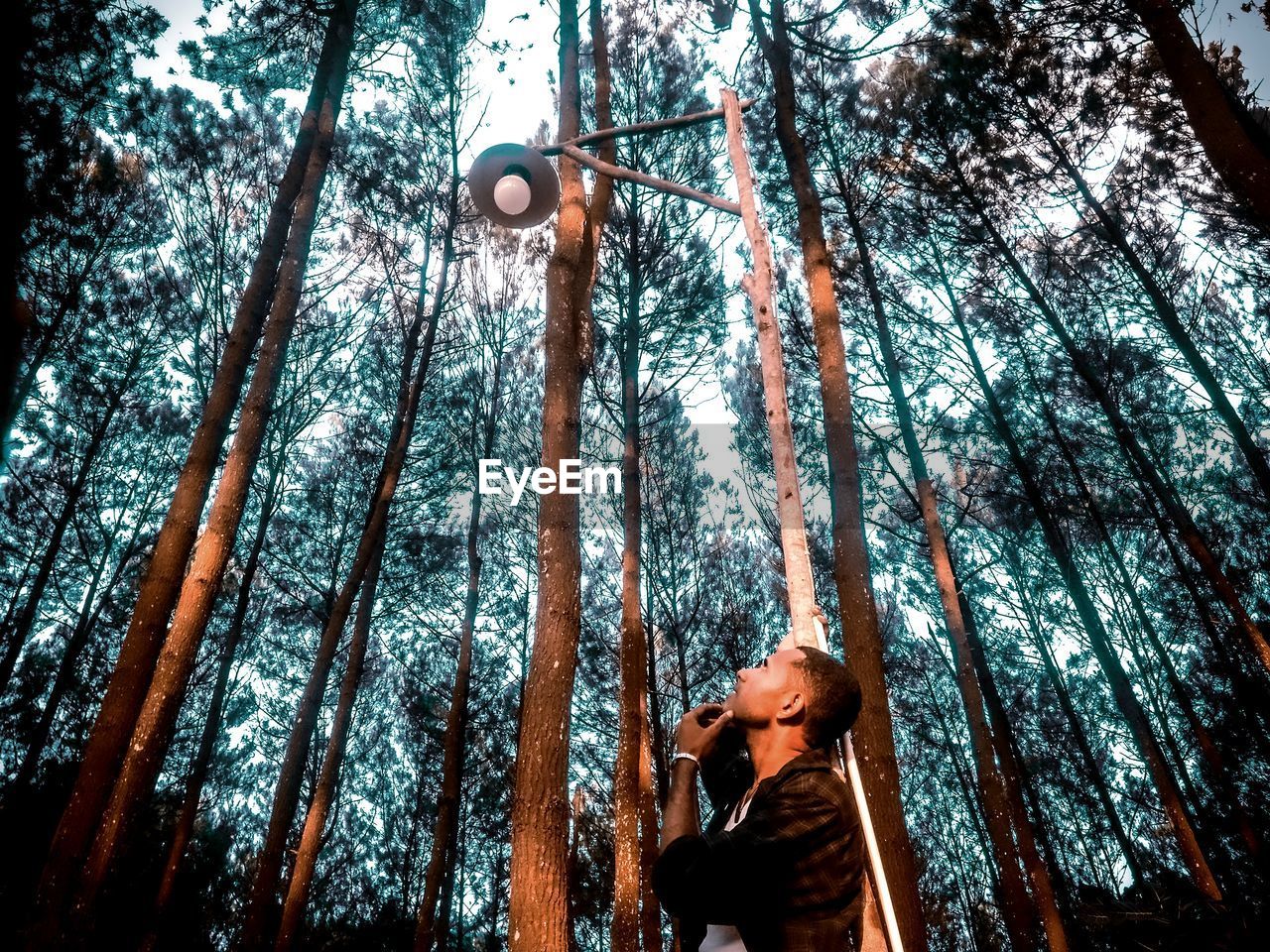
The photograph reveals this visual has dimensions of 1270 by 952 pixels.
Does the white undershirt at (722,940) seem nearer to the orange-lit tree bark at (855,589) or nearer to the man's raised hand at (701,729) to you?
the man's raised hand at (701,729)

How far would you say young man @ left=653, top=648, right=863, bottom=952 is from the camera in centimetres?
134

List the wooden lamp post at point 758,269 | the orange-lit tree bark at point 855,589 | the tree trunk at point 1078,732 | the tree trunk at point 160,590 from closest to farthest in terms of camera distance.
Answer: the wooden lamp post at point 758,269, the tree trunk at point 160,590, the orange-lit tree bark at point 855,589, the tree trunk at point 1078,732

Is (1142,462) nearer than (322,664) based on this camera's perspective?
No

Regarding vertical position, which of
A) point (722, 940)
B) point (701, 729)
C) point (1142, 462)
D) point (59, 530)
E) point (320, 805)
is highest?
point (59, 530)

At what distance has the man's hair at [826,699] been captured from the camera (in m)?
1.65

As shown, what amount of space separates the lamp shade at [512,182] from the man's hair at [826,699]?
8.30 ft

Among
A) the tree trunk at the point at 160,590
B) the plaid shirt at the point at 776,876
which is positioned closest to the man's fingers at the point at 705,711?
the plaid shirt at the point at 776,876

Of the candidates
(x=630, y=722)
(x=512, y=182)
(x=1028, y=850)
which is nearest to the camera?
(x=512, y=182)

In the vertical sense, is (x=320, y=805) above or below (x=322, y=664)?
below

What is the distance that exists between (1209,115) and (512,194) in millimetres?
4963

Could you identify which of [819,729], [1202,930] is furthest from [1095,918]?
[819,729]

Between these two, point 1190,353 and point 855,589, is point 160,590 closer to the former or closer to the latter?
point 855,589

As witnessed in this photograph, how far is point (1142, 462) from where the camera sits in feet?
29.5

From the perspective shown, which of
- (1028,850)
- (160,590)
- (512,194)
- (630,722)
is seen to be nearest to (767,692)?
(512,194)
